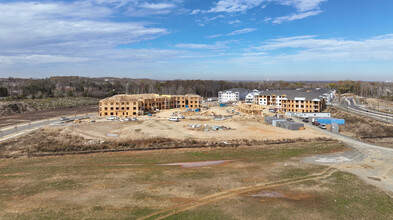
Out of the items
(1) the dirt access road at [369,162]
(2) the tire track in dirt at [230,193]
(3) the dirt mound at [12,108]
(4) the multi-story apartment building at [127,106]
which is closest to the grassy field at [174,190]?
(2) the tire track in dirt at [230,193]

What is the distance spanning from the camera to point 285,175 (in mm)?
22891

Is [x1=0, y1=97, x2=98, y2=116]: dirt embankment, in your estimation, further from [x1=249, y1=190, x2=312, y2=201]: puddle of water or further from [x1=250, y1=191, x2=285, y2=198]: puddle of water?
[x1=249, y1=190, x2=312, y2=201]: puddle of water

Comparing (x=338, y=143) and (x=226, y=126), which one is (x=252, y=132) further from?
(x=338, y=143)

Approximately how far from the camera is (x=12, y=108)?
70.9m

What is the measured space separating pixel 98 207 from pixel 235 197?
10025 millimetres

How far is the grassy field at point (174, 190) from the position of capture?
641 inches

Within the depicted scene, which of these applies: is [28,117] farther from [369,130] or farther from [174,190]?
[369,130]

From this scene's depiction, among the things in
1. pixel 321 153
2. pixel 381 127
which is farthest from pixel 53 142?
pixel 381 127

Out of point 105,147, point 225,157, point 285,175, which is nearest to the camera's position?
point 285,175

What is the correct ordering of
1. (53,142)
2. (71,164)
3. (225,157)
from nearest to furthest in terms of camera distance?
(71,164)
(225,157)
(53,142)

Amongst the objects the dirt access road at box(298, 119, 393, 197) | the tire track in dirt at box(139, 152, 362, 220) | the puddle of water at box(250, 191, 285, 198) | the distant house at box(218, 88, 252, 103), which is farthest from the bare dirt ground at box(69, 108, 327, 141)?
the distant house at box(218, 88, 252, 103)

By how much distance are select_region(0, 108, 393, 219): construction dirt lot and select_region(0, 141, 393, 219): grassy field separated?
0.08 metres

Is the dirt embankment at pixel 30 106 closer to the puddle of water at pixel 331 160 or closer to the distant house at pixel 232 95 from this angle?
the distant house at pixel 232 95

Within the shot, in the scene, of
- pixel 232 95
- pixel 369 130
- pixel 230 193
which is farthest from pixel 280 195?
pixel 232 95
